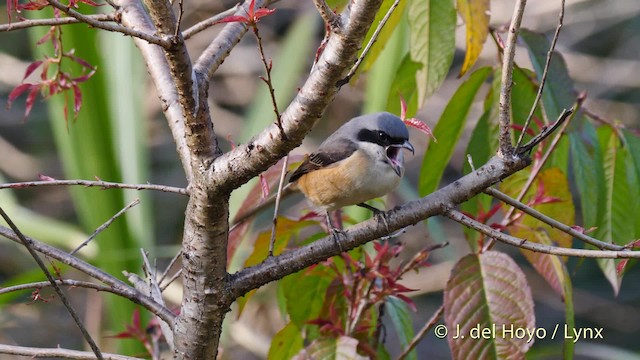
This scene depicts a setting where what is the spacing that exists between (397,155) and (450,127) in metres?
0.28

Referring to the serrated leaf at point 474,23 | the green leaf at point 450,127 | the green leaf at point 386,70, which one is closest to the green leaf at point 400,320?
the green leaf at point 450,127

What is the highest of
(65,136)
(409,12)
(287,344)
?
(65,136)

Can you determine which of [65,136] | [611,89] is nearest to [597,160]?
[65,136]

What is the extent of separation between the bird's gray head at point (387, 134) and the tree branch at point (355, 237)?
0.55 meters

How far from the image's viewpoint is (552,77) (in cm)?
139

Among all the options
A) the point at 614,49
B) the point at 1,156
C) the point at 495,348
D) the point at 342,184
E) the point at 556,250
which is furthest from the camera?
the point at 614,49

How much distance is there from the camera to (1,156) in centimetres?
393

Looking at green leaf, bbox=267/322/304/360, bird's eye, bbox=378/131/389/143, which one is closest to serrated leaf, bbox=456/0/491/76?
bird's eye, bbox=378/131/389/143

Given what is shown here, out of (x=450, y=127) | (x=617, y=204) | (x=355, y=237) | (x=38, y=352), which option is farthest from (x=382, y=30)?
(x=38, y=352)

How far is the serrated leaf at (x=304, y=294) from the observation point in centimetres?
137

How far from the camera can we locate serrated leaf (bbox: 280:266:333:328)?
1.37 meters

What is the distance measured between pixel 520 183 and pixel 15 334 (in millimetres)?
3005

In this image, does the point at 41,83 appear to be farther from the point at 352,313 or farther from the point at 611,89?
the point at 611,89

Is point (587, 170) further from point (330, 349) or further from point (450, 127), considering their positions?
point (330, 349)
